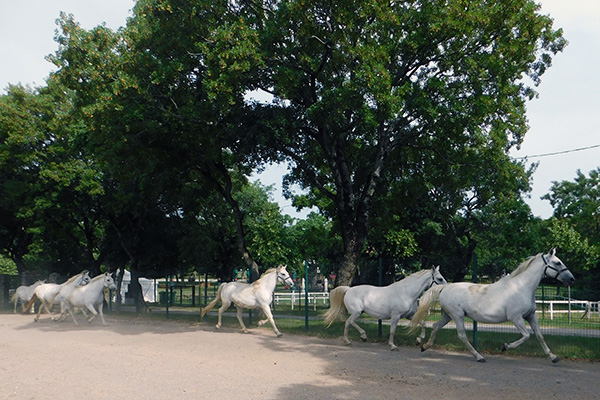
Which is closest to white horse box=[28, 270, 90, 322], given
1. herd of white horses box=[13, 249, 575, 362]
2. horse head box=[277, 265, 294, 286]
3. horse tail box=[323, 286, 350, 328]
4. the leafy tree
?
herd of white horses box=[13, 249, 575, 362]

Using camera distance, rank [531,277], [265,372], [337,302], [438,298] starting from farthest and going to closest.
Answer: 1. [337,302]
2. [438,298]
3. [531,277]
4. [265,372]

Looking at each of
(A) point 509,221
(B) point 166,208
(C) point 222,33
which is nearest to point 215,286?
(B) point 166,208

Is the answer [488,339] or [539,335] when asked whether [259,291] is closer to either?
[488,339]

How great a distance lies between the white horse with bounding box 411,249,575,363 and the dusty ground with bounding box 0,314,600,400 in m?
0.78

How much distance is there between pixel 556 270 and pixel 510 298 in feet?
3.67

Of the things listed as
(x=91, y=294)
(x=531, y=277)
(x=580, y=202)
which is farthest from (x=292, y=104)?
(x=580, y=202)

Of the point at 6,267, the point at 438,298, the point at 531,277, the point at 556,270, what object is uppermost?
the point at 556,270

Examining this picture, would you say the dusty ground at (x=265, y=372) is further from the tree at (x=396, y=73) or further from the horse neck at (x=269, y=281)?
the tree at (x=396, y=73)

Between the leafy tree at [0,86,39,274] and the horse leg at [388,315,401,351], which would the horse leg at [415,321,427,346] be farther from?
the leafy tree at [0,86,39,274]

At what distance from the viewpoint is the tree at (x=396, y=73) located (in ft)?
52.4

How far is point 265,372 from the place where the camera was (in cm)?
1002

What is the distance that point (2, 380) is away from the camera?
923 cm

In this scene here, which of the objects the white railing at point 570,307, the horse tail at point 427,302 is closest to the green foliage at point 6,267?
the white railing at point 570,307

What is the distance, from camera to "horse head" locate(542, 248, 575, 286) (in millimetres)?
11109
